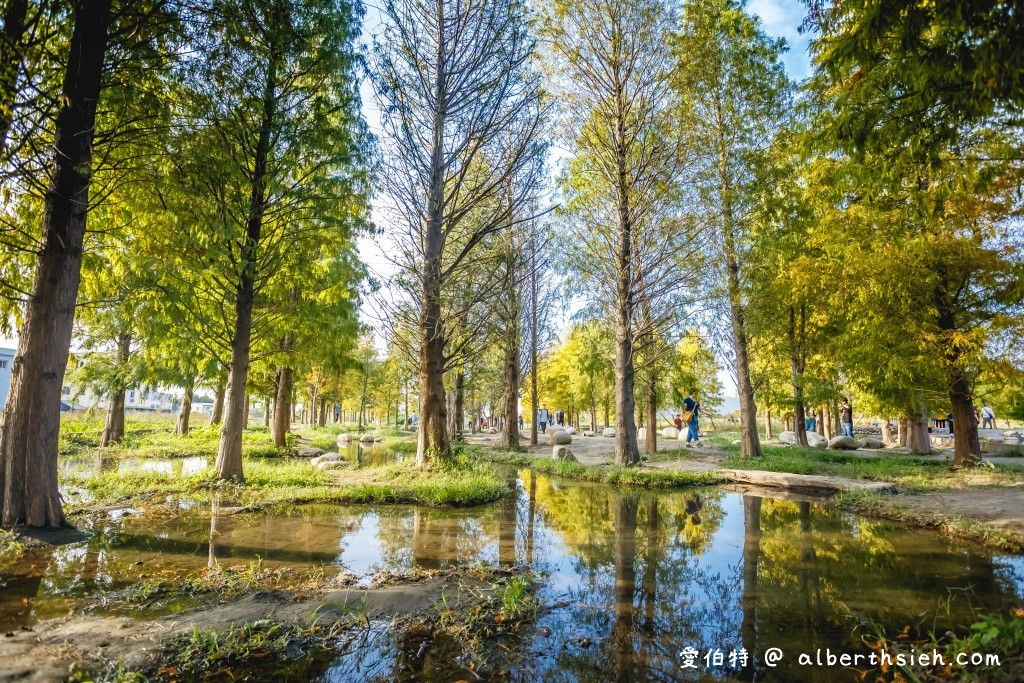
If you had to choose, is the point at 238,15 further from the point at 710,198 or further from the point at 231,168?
the point at 710,198

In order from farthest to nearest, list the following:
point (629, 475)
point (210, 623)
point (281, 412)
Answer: point (281, 412) < point (629, 475) < point (210, 623)

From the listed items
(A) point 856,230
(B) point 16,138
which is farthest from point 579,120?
(B) point 16,138

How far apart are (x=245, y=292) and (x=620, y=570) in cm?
843

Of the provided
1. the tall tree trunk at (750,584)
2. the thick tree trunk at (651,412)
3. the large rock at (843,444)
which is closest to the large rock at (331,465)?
the tall tree trunk at (750,584)

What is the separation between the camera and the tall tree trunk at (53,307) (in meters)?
5.61

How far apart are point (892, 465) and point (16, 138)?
18.1 metres

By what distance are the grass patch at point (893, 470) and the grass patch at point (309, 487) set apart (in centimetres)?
769

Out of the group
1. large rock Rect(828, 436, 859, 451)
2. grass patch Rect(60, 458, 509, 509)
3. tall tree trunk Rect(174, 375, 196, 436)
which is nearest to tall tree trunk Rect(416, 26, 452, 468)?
grass patch Rect(60, 458, 509, 509)

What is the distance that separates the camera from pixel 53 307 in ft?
18.9

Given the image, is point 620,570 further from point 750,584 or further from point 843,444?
point 843,444

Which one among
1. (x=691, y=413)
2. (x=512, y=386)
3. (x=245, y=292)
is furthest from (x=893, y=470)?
(x=245, y=292)

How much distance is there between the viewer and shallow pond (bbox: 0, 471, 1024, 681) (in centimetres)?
329

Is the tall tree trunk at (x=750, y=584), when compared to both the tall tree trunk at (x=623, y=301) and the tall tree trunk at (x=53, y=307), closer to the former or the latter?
the tall tree trunk at (x=623, y=301)

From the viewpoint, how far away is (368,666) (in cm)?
303
